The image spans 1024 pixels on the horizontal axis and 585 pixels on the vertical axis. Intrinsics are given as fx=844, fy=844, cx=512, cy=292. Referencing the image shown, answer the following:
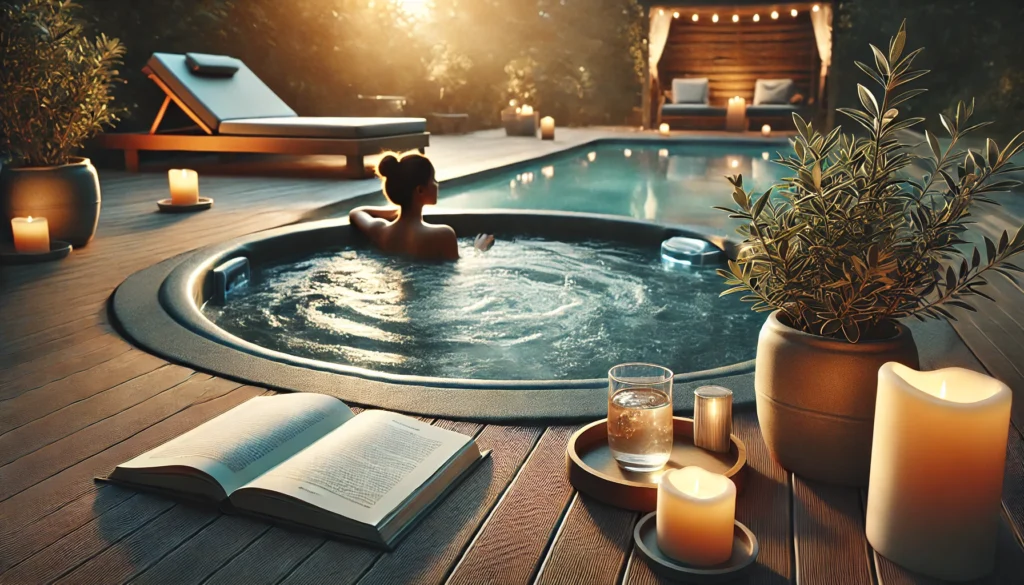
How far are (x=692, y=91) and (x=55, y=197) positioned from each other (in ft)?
31.0

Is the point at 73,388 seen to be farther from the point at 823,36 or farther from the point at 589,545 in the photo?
the point at 823,36

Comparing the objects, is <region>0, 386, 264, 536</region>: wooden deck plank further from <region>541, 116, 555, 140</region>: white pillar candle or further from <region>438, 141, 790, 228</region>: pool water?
<region>541, 116, 555, 140</region>: white pillar candle

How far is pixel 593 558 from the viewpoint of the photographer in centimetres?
110

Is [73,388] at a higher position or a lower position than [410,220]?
lower

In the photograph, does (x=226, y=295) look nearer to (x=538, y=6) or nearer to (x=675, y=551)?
(x=675, y=551)

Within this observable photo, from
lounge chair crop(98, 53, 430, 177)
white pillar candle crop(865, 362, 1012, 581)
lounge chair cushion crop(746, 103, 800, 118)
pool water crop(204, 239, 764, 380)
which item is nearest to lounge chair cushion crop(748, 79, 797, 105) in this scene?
lounge chair cushion crop(746, 103, 800, 118)

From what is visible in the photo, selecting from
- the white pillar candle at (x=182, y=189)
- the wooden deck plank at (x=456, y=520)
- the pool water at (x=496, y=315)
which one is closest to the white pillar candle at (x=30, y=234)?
the pool water at (x=496, y=315)

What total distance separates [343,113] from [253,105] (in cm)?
364

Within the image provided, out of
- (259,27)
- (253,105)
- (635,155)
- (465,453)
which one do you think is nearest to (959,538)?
(465,453)

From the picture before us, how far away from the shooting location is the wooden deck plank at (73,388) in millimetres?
1584

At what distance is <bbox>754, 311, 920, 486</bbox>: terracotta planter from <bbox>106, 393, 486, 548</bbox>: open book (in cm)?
Result: 48

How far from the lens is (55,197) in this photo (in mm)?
3209

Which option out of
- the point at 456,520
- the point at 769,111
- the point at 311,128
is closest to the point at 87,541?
the point at 456,520

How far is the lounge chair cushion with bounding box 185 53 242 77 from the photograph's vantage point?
6.50 m
